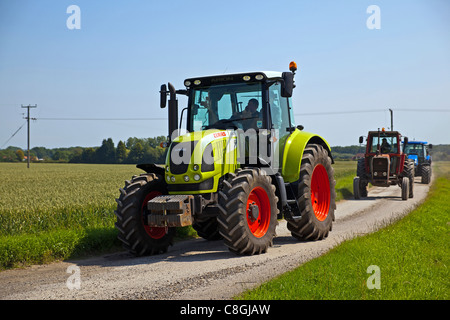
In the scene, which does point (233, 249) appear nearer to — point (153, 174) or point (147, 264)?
point (147, 264)

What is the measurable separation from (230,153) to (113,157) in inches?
3333

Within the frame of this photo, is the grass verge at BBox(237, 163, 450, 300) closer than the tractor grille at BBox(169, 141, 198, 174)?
Yes

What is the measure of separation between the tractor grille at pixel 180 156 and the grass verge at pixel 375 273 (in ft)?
8.66

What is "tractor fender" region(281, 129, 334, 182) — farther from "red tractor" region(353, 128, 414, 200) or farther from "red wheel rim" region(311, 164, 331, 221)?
"red tractor" region(353, 128, 414, 200)

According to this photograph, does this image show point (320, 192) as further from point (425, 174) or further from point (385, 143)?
point (425, 174)

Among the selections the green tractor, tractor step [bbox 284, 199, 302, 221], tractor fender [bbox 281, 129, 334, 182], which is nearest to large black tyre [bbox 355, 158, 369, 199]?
the green tractor

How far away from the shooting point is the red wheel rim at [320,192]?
10.5 m

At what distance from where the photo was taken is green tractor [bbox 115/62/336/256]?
26.1 ft

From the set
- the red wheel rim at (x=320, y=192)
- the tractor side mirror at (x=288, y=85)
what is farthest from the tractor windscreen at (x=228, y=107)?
the red wheel rim at (x=320, y=192)

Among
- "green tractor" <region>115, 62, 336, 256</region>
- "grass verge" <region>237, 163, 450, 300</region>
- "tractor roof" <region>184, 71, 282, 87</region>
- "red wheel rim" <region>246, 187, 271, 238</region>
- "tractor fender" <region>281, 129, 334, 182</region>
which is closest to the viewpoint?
"grass verge" <region>237, 163, 450, 300</region>

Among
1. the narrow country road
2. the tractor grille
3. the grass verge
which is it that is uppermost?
the tractor grille

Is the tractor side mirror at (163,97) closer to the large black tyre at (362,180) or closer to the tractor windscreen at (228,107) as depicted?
the tractor windscreen at (228,107)
